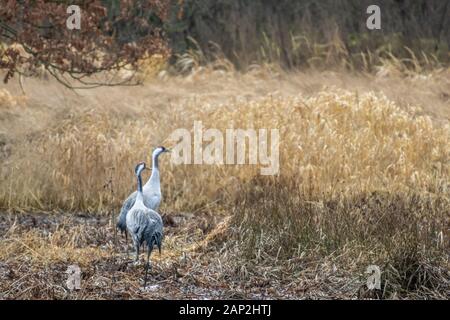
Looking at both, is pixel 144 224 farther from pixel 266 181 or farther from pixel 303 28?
pixel 303 28

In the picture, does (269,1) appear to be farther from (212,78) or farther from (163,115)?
(163,115)

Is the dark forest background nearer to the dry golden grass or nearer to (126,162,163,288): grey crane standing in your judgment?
the dry golden grass

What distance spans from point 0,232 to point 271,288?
2.71 m

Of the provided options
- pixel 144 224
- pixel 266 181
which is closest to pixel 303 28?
pixel 266 181

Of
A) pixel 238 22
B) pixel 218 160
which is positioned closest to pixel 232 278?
pixel 218 160

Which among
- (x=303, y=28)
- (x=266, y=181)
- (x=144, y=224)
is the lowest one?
(x=144, y=224)

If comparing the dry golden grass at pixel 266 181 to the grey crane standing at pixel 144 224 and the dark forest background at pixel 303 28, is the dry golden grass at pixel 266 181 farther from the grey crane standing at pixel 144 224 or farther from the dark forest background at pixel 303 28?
the dark forest background at pixel 303 28

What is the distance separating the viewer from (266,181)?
10.5 meters

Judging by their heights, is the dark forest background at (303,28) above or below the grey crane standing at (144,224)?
above

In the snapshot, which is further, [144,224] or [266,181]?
[266,181]

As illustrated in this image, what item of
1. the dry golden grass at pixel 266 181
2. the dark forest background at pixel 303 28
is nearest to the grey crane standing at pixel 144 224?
the dry golden grass at pixel 266 181

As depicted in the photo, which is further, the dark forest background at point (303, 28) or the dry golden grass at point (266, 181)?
the dark forest background at point (303, 28)

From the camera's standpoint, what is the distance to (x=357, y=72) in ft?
49.7

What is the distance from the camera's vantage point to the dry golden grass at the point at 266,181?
765 cm
